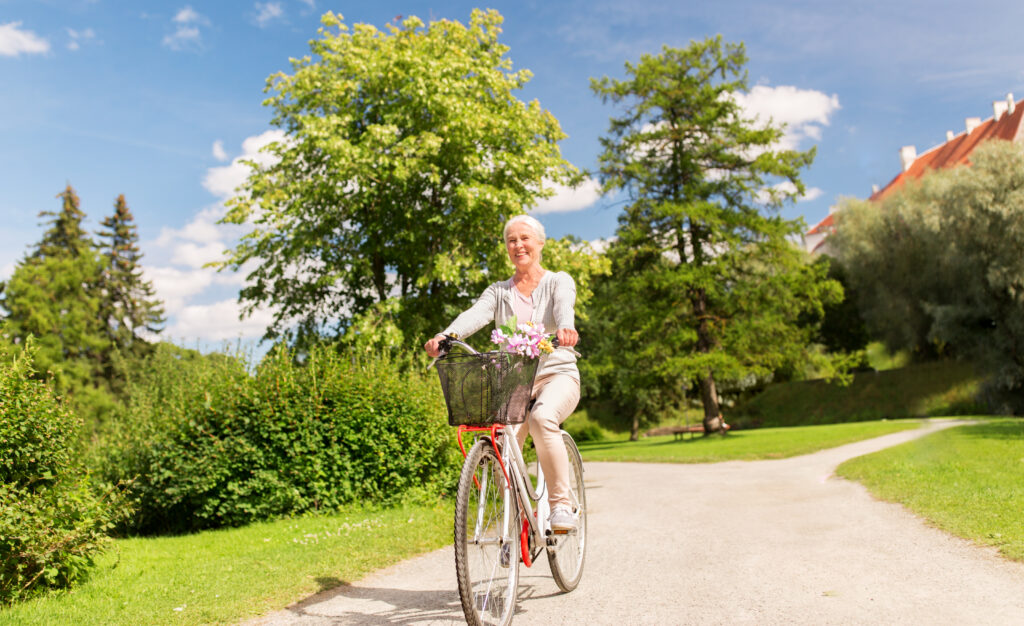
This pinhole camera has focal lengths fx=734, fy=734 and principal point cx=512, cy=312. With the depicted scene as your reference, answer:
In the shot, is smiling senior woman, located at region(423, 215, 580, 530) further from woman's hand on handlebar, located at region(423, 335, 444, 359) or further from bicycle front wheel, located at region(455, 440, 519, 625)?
bicycle front wheel, located at region(455, 440, 519, 625)

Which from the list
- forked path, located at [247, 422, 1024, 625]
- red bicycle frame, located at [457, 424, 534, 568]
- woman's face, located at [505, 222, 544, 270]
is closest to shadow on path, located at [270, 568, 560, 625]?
forked path, located at [247, 422, 1024, 625]

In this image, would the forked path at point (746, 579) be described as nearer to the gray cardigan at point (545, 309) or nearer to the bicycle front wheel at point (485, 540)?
the bicycle front wheel at point (485, 540)

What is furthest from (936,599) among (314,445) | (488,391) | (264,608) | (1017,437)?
(1017,437)

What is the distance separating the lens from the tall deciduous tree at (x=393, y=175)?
15328 mm

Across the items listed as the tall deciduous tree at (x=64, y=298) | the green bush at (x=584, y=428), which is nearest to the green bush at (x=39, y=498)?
the tall deciduous tree at (x=64, y=298)

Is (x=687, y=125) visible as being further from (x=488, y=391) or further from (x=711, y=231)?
(x=488, y=391)

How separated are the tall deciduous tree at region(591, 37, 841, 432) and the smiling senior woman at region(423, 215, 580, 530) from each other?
74.4 ft

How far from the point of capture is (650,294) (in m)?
28.3

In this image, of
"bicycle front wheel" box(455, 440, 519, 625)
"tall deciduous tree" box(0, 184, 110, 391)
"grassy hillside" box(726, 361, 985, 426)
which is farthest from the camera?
"tall deciduous tree" box(0, 184, 110, 391)

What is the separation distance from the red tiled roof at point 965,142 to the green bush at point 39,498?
4106cm

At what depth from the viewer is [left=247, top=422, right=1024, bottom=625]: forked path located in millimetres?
3910

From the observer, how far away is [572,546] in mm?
4766

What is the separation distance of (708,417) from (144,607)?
26.5 m

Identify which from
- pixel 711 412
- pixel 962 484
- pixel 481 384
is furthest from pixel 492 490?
pixel 711 412
